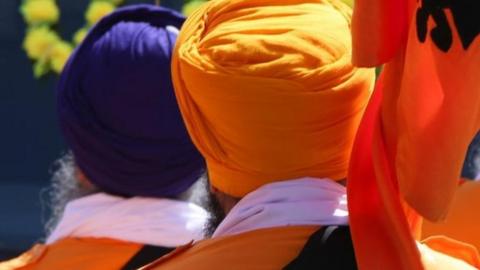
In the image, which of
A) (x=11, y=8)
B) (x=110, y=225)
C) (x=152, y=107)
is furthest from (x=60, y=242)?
(x=11, y=8)

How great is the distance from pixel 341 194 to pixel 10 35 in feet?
18.9

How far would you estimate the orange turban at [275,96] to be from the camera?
5.58ft

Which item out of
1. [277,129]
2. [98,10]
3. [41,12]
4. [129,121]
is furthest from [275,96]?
[41,12]

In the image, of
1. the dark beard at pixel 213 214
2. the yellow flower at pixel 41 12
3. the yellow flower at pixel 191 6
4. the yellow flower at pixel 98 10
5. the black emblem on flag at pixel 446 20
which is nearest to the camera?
the black emblem on flag at pixel 446 20

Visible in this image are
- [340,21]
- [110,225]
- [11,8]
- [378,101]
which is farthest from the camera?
[11,8]

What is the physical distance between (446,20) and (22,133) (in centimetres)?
614

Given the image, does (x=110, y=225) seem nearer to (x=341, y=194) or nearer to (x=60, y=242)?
(x=60, y=242)

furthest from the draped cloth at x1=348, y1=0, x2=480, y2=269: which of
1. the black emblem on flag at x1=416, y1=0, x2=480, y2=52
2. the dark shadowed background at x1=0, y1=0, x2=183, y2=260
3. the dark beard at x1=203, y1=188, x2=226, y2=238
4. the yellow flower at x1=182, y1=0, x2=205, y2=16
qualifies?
the dark shadowed background at x1=0, y1=0, x2=183, y2=260

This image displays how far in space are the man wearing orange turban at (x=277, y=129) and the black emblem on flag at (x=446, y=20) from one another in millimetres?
331

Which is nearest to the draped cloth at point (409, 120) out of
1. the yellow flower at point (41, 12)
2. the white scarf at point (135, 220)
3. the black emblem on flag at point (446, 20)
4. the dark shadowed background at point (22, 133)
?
the black emblem on flag at point (446, 20)

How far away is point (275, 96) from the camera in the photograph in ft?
5.59

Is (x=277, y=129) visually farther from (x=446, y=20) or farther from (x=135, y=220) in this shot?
(x=135, y=220)

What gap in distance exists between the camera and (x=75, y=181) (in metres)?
2.62

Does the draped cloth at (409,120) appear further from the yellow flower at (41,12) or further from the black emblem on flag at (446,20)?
the yellow flower at (41,12)
